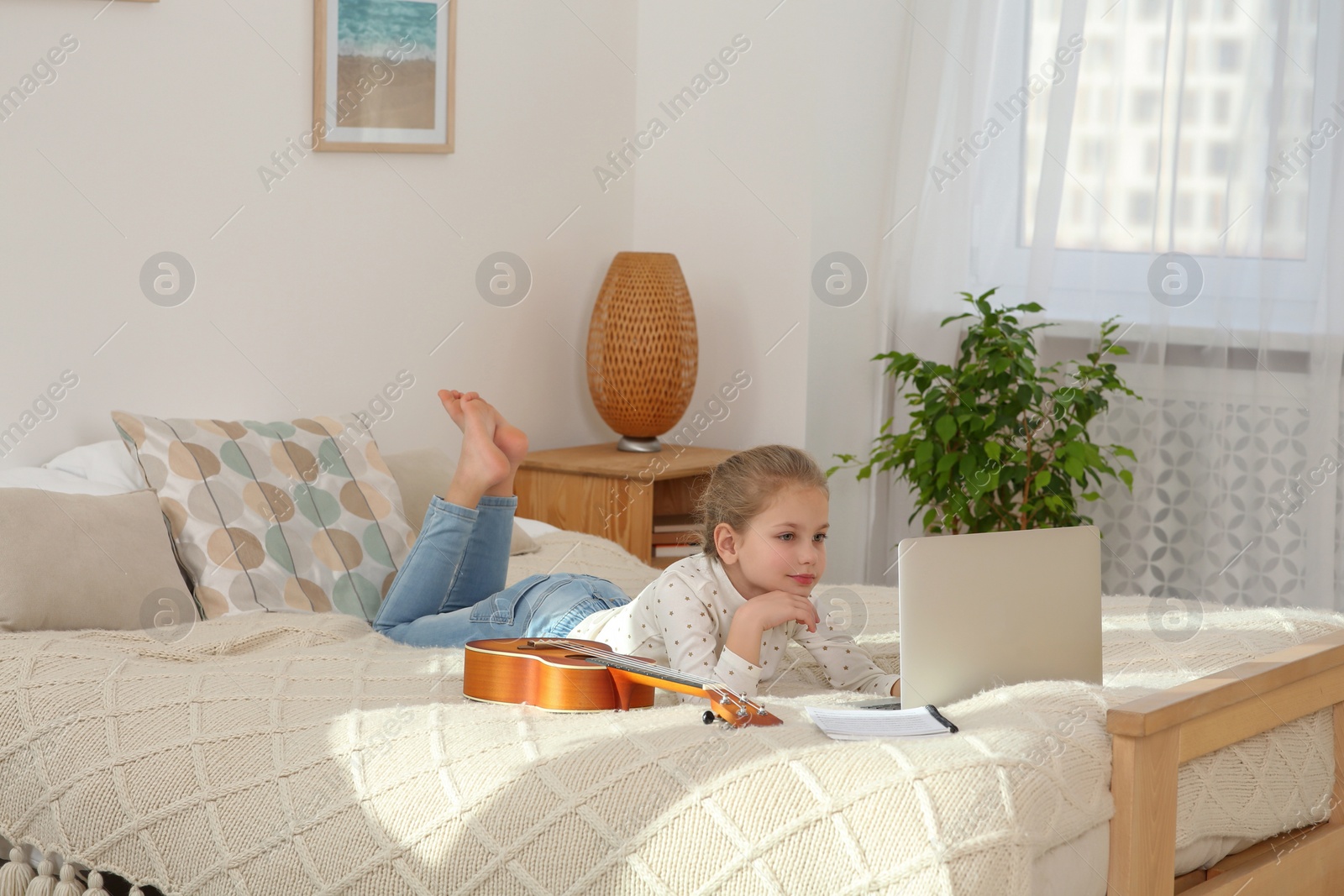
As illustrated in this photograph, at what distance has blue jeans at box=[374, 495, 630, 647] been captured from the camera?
2.12 meters

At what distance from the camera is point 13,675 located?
5.64 ft

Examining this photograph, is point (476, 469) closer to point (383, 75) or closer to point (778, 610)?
point (778, 610)

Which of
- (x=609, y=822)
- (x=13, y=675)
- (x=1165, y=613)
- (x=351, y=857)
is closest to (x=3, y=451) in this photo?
(x=13, y=675)

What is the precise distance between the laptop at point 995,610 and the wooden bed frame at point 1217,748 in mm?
146

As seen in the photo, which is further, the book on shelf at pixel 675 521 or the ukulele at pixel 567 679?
the book on shelf at pixel 675 521

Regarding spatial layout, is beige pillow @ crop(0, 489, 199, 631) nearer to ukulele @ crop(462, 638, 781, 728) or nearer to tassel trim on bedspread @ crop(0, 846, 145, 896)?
tassel trim on bedspread @ crop(0, 846, 145, 896)

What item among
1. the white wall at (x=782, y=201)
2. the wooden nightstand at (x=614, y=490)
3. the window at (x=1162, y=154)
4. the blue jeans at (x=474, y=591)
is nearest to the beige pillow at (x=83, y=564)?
the blue jeans at (x=474, y=591)

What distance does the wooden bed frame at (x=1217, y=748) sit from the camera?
4.50 ft

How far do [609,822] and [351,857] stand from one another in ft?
0.94

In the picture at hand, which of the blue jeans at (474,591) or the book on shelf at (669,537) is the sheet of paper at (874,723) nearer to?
the blue jeans at (474,591)

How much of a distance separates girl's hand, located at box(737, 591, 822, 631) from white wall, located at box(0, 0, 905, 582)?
4.78 feet

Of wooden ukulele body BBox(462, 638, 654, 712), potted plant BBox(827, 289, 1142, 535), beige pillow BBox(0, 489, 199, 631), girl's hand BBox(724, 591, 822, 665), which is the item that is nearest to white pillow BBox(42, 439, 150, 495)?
beige pillow BBox(0, 489, 199, 631)

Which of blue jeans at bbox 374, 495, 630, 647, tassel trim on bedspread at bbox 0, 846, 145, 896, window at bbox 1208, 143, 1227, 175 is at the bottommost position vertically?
tassel trim on bedspread at bbox 0, 846, 145, 896

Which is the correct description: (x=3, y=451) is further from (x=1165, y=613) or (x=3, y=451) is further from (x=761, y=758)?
(x=1165, y=613)
